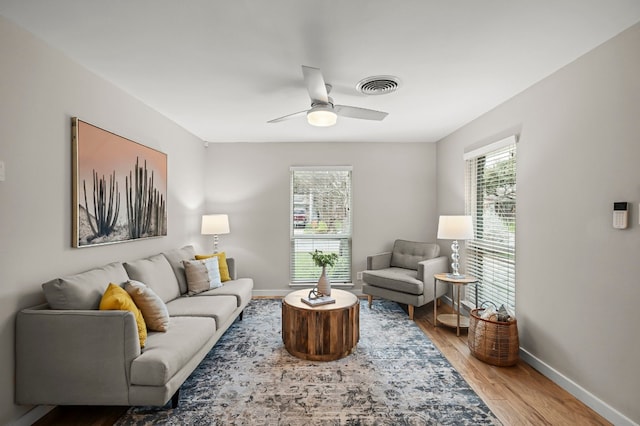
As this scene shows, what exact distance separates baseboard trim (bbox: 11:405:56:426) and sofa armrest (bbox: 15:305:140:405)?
0.13m

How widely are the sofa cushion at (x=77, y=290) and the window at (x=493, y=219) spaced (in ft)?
11.7

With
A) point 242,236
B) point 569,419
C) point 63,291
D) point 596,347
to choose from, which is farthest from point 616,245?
point 242,236

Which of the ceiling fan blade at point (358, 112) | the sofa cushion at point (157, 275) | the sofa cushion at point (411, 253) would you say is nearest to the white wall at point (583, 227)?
the ceiling fan blade at point (358, 112)

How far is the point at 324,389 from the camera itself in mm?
2537

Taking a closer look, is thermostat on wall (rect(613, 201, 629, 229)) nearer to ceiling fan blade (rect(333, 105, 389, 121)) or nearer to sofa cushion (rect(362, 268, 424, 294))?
ceiling fan blade (rect(333, 105, 389, 121))

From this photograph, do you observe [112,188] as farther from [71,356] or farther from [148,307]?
[71,356]

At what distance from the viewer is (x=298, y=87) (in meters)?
2.93

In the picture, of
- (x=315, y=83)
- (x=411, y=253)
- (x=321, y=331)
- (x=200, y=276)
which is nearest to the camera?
(x=315, y=83)

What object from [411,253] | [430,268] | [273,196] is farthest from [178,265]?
[411,253]

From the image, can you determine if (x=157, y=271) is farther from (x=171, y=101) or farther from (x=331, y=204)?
(x=331, y=204)

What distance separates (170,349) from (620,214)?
302 cm

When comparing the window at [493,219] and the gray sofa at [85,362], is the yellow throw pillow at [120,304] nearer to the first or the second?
the gray sofa at [85,362]

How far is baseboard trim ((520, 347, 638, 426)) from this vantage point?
2.09 metres

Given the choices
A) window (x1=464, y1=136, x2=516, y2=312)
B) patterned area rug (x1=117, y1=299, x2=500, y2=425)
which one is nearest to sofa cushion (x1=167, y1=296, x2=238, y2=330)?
patterned area rug (x1=117, y1=299, x2=500, y2=425)
